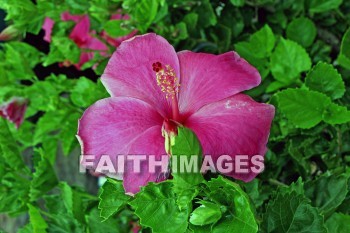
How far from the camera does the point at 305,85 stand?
75 cm

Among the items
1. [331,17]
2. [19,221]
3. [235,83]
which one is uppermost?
[235,83]

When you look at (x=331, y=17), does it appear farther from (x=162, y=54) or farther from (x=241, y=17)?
(x=162, y=54)

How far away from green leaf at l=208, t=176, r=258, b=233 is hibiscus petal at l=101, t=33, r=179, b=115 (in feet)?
0.34

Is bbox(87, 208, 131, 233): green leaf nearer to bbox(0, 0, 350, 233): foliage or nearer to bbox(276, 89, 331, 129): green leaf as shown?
bbox(0, 0, 350, 233): foliage

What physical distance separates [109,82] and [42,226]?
24 cm

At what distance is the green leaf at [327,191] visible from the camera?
652mm

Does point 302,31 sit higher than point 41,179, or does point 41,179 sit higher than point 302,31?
point 302,31

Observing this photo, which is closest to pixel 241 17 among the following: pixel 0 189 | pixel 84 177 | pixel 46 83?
pixel 46 83

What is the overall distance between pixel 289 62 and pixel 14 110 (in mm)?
472

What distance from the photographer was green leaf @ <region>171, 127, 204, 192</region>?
469 mm

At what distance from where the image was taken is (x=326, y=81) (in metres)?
0.73

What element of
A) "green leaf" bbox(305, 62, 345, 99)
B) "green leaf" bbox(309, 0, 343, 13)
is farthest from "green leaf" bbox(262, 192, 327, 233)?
"green leaf" bbox(309, 0, 343, 13)

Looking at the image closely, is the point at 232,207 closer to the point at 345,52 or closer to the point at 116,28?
the point at 345,52

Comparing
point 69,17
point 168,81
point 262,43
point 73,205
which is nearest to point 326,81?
point 262,43
